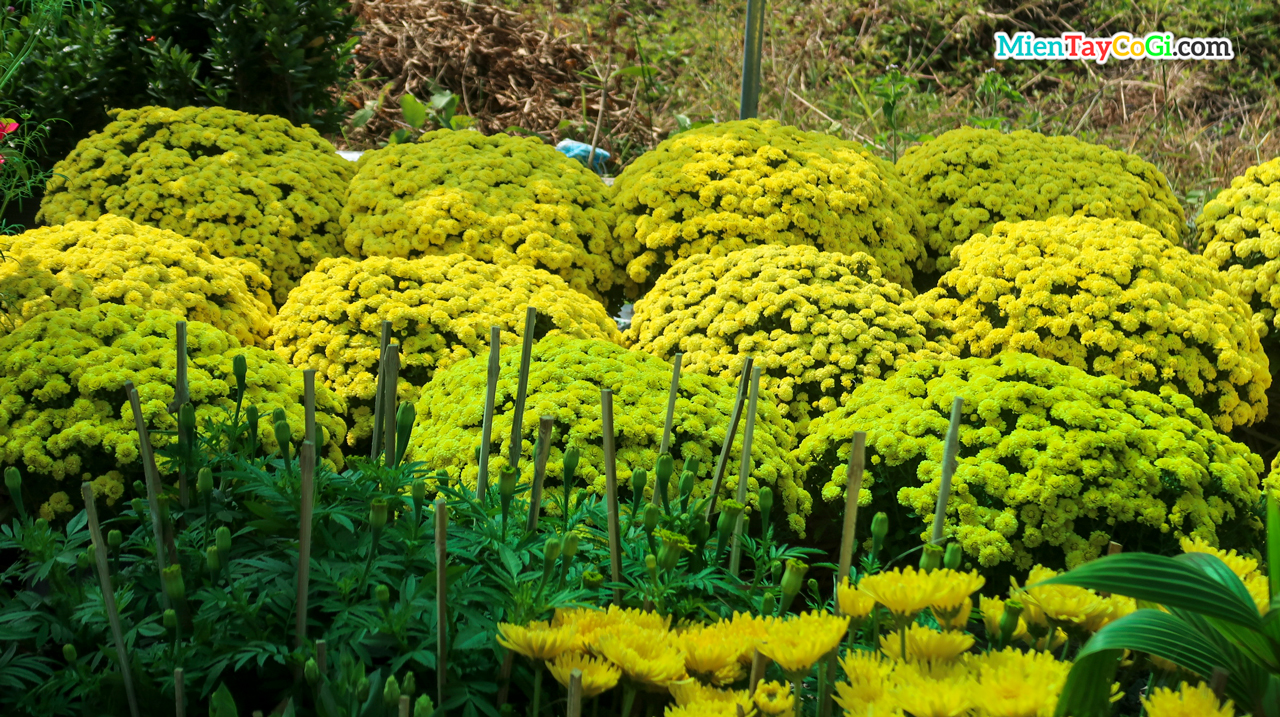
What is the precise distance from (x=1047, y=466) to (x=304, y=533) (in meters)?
1.77

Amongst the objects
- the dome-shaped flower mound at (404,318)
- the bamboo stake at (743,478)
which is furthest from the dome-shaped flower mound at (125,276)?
the bamboo stake at (743,478)

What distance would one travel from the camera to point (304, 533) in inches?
46.7

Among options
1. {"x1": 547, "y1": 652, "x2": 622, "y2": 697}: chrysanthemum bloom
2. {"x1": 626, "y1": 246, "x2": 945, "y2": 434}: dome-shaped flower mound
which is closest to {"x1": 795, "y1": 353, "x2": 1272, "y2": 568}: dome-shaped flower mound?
{"x1": 626, "y1": 246, "x2": 945, "y2": 434}: dome-shaped flower mound

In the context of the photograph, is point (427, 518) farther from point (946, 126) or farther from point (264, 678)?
point (946, 126)

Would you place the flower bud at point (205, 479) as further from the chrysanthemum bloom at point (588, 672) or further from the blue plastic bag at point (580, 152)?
the blue plastic bag at point (580, 152)

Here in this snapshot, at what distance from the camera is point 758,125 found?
441 centimetres

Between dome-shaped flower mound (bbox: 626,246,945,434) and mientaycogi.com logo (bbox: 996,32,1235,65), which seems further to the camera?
mientaycogi.com logo (bbox: 996,32,1235,65)

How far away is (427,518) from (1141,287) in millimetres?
2731

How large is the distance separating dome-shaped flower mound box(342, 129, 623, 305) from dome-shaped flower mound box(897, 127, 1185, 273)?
55.9 inches

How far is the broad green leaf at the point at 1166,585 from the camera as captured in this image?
2.75 ft

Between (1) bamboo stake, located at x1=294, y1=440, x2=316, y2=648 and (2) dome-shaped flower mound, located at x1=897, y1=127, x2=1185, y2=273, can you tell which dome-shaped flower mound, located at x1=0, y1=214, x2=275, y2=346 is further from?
(2) dome-shaped flower mound, located at x1=897, y1=127, x2=1185, y2=273

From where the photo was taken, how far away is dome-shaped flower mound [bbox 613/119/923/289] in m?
3.86

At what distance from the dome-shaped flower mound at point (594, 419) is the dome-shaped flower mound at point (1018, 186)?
1.82 meters

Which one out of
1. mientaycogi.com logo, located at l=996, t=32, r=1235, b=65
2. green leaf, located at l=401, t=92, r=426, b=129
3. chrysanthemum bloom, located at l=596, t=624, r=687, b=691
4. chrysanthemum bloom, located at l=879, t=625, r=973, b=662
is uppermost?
mientaycogi.com logo, located at l=996, t=32, r=1235, b=65
